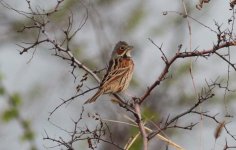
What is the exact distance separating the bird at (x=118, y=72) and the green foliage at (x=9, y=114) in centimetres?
74

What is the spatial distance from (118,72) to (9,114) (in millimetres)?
1131

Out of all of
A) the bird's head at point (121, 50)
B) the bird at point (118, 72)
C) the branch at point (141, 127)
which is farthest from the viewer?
the bird's head at point (121, 50)

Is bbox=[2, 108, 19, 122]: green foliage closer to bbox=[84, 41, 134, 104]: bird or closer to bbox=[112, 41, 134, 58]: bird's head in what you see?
bbox=[84, 41, 134, 104]: bird

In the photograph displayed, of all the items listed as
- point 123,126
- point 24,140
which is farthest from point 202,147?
point 123,126

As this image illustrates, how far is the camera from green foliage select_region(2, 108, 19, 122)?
7.72 metres

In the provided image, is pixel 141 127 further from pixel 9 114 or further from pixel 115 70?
pixel 9 114

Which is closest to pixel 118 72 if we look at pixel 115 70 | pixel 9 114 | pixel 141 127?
pixel 115 70

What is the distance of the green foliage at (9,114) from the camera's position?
7720 mm

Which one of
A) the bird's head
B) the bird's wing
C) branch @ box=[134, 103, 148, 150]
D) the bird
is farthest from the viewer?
the bird's head

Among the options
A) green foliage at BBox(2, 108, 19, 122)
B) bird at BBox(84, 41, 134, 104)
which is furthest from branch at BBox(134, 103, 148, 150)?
green foliage at BBox(2, 108, 19, 122)

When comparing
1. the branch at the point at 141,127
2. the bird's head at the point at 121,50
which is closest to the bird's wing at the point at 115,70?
the bird's head at the point at 121,50

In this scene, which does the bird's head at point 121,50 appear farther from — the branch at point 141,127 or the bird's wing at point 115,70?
the branch at point 141,127

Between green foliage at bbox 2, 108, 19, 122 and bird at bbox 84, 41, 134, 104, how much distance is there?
29.0 inches

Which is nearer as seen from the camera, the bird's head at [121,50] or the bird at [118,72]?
the bird at [118,72]
